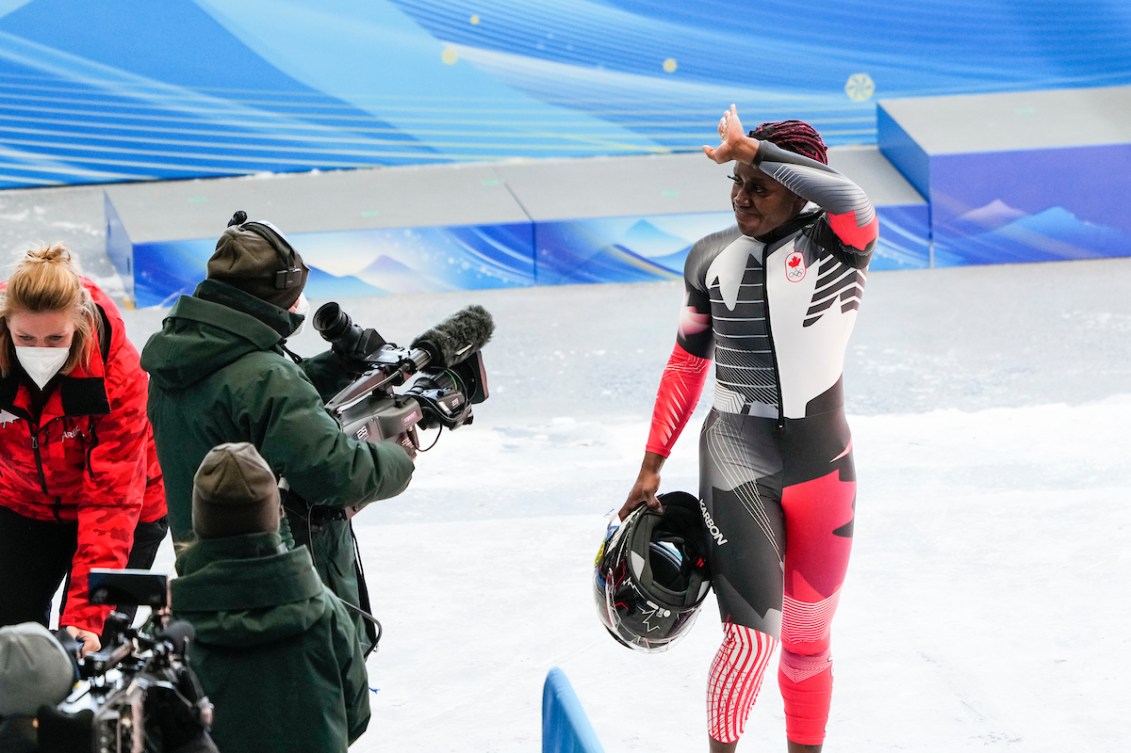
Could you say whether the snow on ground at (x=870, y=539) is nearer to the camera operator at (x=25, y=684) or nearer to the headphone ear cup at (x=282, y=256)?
the headphone ear cup at (x=282, y=256)

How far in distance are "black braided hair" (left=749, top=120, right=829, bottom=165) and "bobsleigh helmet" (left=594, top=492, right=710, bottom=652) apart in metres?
0.89

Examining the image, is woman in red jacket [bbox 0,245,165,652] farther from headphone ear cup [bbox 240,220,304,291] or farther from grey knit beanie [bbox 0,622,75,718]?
grey knit beanie [bbox 0,622,75,718]

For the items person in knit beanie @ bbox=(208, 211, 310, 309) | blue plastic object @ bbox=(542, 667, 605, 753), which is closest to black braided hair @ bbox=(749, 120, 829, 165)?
person in knit beanie @ bbox=(208, 211, 310, 309)

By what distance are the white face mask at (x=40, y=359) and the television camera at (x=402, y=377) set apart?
59 cm

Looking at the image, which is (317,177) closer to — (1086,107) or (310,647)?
(1086,107)

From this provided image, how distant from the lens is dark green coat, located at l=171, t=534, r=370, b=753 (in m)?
2.56

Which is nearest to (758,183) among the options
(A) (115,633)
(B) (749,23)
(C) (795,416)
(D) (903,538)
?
(C) (795,416)

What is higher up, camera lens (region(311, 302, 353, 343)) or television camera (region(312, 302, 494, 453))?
camera lens (region(311, 302, 353, 343))

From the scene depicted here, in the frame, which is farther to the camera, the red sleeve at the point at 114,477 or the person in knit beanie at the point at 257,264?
the red sleeve at the point at 114,477

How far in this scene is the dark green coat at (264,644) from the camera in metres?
2.56

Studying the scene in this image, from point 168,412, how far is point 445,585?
214 cm

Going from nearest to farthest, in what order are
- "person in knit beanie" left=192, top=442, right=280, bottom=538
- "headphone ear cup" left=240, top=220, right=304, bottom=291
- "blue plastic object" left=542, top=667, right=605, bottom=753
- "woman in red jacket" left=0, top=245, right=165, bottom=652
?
"person in knit beanie" left=192, top=442, right=280, bottom=538
"blue plastic object" left=542, top=667, right=605, bottom=753
"headphone ear cup" left=240, top=220, right=304, bottom=291
"woman in red jacket" left=0, top=245, right=165, bottom=652

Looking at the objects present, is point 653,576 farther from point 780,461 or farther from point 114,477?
point 114,477

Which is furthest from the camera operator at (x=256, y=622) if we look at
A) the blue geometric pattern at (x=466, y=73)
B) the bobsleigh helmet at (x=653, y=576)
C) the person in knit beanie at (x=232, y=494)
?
the blue geometric pattern at (x=466, y=73)
